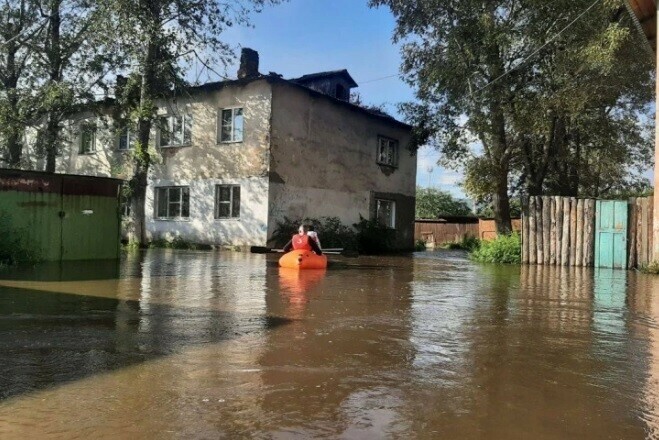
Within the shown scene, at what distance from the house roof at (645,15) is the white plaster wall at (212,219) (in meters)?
13.1

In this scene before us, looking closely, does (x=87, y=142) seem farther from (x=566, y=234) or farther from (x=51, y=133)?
(x=566, y=234)

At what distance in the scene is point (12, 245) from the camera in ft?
42.2

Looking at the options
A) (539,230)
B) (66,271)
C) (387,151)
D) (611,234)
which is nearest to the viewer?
(66,271)

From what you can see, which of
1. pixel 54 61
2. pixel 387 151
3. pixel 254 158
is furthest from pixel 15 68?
pixel 387 151

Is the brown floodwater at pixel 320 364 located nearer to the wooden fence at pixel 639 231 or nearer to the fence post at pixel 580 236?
the wooden fence at pixel 639 231

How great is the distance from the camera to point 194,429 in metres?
3.38

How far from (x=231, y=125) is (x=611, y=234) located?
14.6 metres

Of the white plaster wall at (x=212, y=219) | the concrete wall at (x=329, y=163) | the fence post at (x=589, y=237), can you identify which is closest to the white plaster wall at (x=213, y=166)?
the white plaster wall at (x=212, y=219)

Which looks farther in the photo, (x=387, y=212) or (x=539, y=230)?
(x=387, y=212)

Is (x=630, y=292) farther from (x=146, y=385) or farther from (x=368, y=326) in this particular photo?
(x=146, y=385)

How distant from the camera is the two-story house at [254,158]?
21.8m

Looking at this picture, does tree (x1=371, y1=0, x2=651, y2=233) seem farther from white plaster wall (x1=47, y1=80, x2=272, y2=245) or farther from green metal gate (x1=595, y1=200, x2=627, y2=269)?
white plaster wall (x1=47, y1=80, x2=272, y2=245)

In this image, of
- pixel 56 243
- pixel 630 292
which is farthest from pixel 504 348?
pixel 56 243

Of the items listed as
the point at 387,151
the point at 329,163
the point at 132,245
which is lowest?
the point at 132,245
